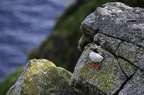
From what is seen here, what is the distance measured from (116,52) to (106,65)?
0.79 meters

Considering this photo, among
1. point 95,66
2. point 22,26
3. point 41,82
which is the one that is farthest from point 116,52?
point 22,26

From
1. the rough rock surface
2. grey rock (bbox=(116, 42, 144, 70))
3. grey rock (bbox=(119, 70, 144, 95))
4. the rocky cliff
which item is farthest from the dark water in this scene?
grey rock (bbox=(119, 70, 144, 95))

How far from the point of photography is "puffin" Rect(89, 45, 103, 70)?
16.3 metres

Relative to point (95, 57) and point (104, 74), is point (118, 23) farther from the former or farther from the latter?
point (104, 74)

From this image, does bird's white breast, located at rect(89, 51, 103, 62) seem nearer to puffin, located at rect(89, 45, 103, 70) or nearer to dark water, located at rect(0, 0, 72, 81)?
puffin, located at rect(89, 45, 103, 70)

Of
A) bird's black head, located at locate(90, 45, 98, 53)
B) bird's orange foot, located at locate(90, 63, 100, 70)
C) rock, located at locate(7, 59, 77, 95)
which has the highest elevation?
bird's black head, located at locate(90, 45, 98, 53)

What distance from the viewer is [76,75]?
16.9 m

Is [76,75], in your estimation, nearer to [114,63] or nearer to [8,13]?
[114,63]

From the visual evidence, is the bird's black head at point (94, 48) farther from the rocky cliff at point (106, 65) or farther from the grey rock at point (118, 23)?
the grey rock at point (118, 23)

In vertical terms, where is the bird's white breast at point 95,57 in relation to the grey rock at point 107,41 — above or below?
below

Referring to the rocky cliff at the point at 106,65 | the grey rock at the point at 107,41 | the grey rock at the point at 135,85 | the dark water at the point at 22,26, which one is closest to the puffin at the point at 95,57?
the rocky cliff at the point at 106,65

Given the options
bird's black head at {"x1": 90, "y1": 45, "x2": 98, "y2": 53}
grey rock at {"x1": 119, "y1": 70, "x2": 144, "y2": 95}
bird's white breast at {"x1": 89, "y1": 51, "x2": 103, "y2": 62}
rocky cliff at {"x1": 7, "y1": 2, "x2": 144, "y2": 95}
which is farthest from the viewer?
bird's black head at {"x1": 90, "y1": 45, "x2": 98, "y2": 53}

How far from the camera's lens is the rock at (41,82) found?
18.0 m

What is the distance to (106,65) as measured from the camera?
53.7 ft
